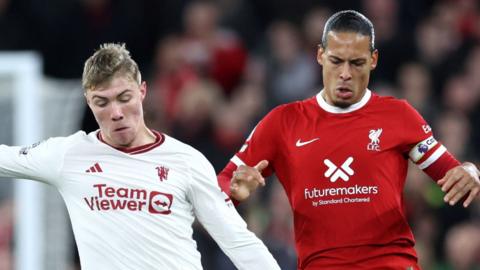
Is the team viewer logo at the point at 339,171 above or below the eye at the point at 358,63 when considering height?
below

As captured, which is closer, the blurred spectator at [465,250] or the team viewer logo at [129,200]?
the team viewer logo at [129,200]

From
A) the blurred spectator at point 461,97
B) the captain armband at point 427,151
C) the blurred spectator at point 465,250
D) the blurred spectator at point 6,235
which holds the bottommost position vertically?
the blurred spectator at point 465,250

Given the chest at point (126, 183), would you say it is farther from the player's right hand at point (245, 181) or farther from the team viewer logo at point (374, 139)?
the team viewer logo at point (374, 139)

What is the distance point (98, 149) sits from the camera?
651 cm

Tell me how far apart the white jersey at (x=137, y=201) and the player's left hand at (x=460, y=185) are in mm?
942

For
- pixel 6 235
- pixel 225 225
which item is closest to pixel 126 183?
pixel 225 225

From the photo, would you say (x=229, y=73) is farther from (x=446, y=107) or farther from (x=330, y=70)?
→ (x=330, y=70)

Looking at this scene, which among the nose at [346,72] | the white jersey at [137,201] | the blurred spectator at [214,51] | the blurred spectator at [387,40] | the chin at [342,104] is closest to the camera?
the white jersey at [137,201]

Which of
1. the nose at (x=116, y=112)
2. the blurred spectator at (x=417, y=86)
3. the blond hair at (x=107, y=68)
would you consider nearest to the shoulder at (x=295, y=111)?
the blond hair at (x=107, y=68)

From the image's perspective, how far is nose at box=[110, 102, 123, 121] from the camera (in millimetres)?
6328

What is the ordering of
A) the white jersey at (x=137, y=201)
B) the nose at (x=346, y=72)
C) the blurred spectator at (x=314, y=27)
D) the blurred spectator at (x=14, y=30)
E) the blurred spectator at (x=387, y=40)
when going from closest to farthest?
the white jersey at (x=137, y=201) → the nose at (x=346, y=72) → the blurred spectator at (x=14, y=30) → the blurred spectator at (x=387, y=40) → the blurred spectator at (x=314, y=27)

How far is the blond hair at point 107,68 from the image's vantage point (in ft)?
21.0

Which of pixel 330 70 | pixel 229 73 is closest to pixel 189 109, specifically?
pixel 229 73

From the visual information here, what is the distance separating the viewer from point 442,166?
682 centimetres
